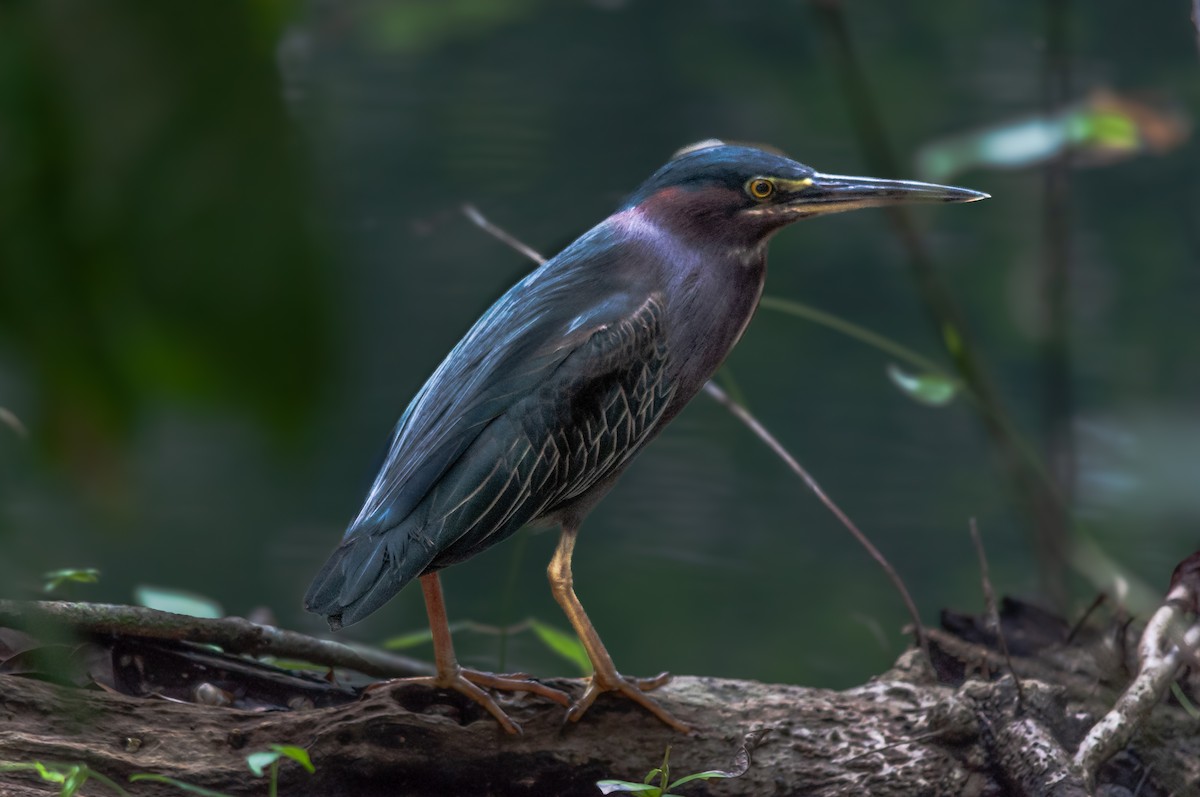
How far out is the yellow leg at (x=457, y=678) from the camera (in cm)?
192

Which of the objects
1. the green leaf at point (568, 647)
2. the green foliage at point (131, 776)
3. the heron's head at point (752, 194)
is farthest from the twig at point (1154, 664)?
the green foliage at point (131, 776)

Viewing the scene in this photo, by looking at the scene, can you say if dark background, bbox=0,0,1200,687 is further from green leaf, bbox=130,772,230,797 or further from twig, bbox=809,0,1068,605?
green leaf, bbox=130,772,230,797

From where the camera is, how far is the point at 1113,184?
23.1 feet

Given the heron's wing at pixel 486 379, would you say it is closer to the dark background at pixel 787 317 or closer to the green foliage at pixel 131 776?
the green foliage at pixel 131 776

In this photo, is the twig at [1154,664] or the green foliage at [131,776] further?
the twig at [1154,664]

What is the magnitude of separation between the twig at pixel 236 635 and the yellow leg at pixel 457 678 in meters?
0.25

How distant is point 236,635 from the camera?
2.07 m

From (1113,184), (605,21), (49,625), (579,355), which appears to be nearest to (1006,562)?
(1113,184)

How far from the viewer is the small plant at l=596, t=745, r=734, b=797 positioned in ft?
5.48

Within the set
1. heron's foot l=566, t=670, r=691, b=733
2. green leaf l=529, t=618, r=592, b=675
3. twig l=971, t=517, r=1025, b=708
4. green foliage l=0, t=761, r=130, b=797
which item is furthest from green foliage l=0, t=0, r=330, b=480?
green leaf l=529, t=618, r=592, b=675

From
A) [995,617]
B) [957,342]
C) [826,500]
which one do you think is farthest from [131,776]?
[957,342]

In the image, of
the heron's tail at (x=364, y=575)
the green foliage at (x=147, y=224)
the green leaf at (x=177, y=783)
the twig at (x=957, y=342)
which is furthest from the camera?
the twig at (x=957, y=342)

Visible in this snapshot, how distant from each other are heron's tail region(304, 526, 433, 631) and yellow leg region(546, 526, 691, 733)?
338 mm

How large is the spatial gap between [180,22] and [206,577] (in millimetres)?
5543
